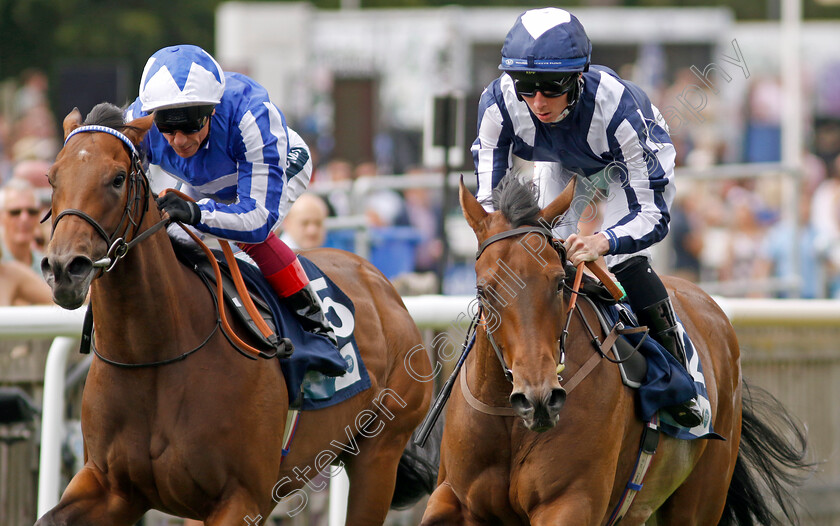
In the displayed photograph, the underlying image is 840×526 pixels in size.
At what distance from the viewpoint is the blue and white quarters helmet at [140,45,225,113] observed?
436 cm

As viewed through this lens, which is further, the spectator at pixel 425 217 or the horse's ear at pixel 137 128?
the spectator at pixel 425 217

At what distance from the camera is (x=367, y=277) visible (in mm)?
5734

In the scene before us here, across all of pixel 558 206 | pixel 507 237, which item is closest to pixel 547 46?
pixel 558 206

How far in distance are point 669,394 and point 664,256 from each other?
7.00 metres

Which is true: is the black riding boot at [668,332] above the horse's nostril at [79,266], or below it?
below

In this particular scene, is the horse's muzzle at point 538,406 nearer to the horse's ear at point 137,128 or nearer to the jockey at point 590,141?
the jockey at point 590,141

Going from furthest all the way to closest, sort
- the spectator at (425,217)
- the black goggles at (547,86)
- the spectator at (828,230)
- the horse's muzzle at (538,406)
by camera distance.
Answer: the spectator at (425,217) < the spectator at (828,230) < the black goggles at (547,86) < the horse's muzzle at (538,406)

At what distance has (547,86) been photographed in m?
4.41

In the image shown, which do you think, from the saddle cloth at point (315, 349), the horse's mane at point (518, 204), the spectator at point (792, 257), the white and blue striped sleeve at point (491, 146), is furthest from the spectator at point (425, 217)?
the horse's mane at point (518, 204)

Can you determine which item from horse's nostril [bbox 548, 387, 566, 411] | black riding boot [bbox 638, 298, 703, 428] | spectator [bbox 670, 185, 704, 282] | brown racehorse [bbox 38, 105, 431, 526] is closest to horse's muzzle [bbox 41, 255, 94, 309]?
brown racehorse [bbox 38, 105, 431, 526]

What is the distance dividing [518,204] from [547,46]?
2.09ft

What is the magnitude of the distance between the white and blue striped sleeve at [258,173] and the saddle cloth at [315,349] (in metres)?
0.33

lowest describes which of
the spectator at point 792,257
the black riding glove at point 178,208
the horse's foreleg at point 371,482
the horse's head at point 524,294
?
the spectator at point 792,257

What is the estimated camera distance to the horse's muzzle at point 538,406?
12.5ft
